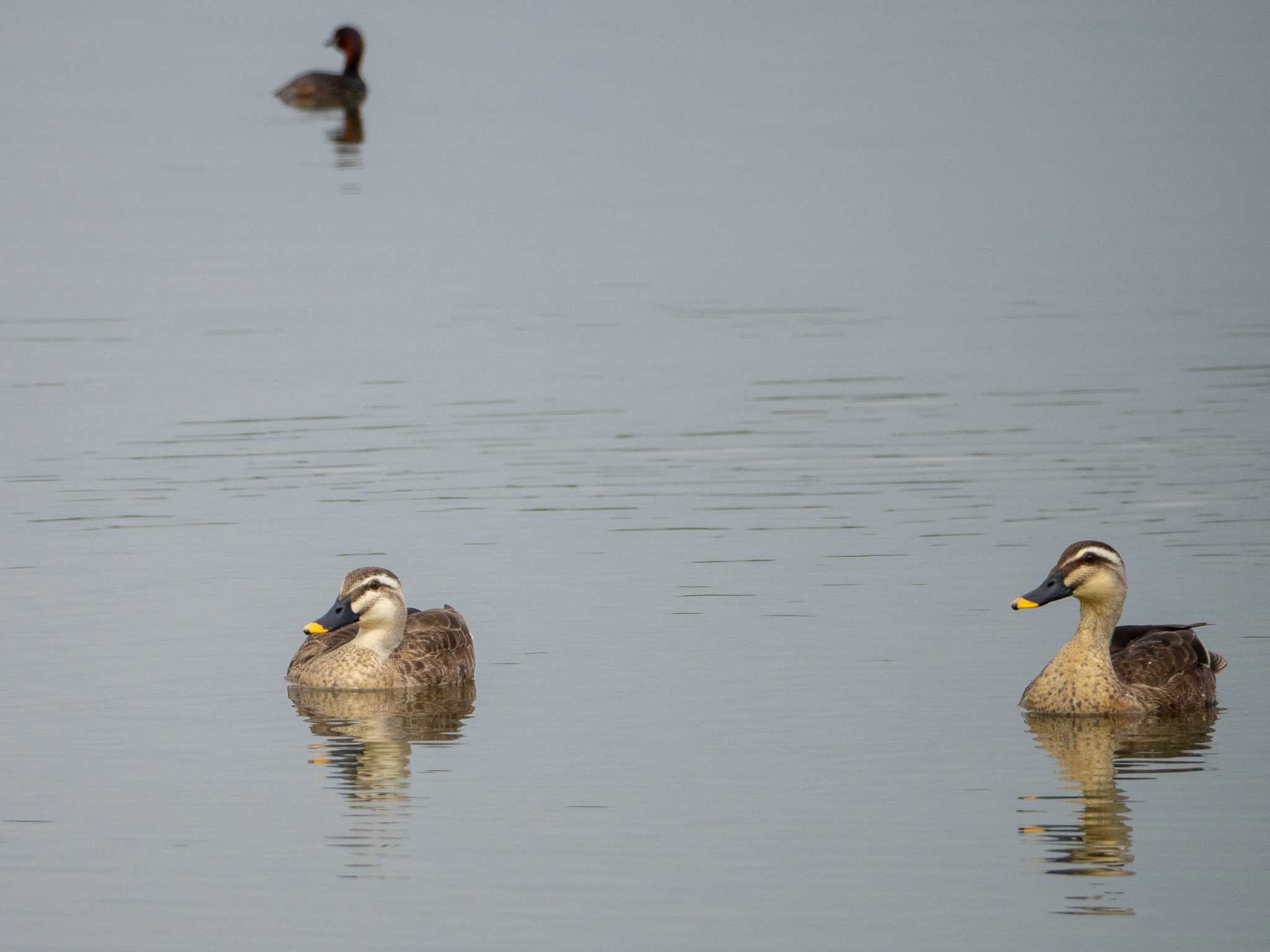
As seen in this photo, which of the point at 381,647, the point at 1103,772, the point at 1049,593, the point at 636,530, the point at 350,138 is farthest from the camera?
the point at 350,138

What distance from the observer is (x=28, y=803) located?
46.7 ft

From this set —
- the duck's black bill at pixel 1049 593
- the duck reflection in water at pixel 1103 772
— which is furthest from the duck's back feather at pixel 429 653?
the duck reflection in water at pixel 1103 772

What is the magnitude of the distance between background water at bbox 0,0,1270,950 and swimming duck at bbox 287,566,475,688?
0.83 ft

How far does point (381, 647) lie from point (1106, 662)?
508 cm

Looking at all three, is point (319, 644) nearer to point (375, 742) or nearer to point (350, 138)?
point (375, 742)

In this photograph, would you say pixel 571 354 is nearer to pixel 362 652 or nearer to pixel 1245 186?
pixel 362 652

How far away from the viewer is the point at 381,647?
58.1 feet

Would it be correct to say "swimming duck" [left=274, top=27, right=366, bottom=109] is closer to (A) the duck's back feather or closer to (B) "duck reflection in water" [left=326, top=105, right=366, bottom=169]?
(B) "duck reflection in water" [left=326, top=105, right=366, bottom=169]

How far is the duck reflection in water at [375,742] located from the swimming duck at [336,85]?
140 ft

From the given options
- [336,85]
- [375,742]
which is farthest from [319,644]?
[336,85]

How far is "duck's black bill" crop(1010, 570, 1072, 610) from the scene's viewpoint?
53.1 feet

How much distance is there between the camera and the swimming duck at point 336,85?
5853cm

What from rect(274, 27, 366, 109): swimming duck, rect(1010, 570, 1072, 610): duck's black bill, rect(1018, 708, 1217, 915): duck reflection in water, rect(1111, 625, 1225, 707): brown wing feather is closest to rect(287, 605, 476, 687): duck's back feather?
rect(1010, 570, 1072, 610): duck's black bill

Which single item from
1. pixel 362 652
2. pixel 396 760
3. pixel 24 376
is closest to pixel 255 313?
pixel 24 376
